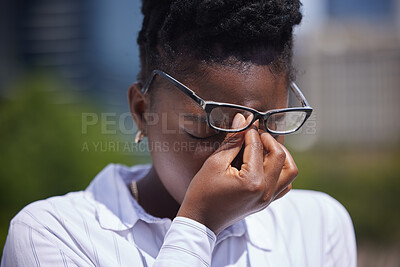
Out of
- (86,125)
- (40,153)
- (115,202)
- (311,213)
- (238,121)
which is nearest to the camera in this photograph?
(238,121)

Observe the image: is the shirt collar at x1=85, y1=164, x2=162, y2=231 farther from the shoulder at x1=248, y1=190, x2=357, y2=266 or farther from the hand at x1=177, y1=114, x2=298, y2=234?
the shoulder at x1=248, y1=190, x2=357, y2=266

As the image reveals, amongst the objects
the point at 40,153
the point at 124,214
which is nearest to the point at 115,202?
the point at 124,214

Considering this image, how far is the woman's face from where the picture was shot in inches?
63.5

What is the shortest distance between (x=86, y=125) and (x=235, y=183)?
4260 millimetres

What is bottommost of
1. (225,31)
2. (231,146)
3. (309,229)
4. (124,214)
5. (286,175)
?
(309,229)

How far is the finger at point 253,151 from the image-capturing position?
1.51 meters

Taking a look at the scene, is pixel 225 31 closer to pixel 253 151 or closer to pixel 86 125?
pixel 253 151

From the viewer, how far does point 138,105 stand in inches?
76.7

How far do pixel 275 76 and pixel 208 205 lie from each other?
1.85 ft

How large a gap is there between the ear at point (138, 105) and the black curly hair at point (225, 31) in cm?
18

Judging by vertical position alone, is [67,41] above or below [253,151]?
above

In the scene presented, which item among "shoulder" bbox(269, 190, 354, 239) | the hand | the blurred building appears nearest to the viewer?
the hand

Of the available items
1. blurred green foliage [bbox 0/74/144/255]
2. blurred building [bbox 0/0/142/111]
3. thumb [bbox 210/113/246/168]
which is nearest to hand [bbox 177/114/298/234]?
thumb [bbox 210/113/246/168]

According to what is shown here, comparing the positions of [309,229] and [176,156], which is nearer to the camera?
[176,156]
